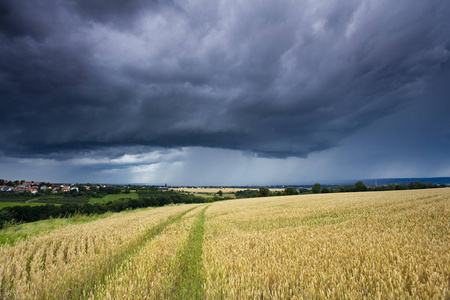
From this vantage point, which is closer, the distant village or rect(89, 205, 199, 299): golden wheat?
rect(89, 205, 199, 299): golden wheat

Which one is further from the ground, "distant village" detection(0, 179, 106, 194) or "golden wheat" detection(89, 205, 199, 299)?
"golden wheat" detection(89, 205, 199, 299)

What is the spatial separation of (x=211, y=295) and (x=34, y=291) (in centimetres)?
335

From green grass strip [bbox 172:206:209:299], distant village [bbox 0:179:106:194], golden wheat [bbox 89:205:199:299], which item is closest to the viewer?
golden wheat [bbox 89:205:199:299]

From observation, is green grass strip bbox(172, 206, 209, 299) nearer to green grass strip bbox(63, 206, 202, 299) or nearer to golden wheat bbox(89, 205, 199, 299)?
golden wheat bbox(89, 205, 199, 299)

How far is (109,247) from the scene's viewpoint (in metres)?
6.49

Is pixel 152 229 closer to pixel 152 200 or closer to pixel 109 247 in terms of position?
pixel 109 247

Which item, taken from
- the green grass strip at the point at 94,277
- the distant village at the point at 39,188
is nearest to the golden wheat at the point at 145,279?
the green grass strip at the point at 94,277

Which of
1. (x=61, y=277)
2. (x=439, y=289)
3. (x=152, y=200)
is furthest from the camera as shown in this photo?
(x=152, y=200)

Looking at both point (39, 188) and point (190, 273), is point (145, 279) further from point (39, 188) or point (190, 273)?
point (39, 188)

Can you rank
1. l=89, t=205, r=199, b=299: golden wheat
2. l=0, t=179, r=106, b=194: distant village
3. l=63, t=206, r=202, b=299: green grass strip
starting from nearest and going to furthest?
l=89, t=205, r=199, b=299: golden wheat → l=63, t=206, r=202, b=299: green grass strip → l=0, t=179, r=106, b=194: distant village

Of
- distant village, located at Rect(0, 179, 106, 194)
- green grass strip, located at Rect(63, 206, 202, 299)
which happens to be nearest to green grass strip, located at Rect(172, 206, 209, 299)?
green grass strip, located at Rect(63, 206, 202, 299)

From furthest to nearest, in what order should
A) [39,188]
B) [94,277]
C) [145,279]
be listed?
1. [39,188]
2. [94,277]
3. [145,279]

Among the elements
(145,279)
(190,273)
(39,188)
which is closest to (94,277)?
(145,279)

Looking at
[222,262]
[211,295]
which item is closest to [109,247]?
[222,262]
